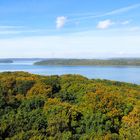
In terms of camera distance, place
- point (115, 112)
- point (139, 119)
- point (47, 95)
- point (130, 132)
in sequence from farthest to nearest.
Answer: point (47, 95)
point (115, 112)
point (139, 119)
point (130, 132)

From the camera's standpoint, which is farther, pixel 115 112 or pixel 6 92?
pixel 6 92

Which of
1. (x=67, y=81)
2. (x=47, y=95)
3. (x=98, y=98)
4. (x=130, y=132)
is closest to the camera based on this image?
(x=130, y=132)

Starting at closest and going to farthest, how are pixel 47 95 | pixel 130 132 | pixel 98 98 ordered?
pixel 130 132 → pixel 98 98 → pixel 47 95

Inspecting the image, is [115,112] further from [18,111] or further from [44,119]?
[18,111]

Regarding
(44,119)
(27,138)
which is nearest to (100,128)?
(44,119)

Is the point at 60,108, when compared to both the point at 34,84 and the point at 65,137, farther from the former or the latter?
the point at 34,84

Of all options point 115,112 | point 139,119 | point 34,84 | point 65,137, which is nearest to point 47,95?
point 34,84

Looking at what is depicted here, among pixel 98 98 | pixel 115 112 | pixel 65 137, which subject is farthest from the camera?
pixel 98 98

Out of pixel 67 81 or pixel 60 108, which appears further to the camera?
pixel 67 81
